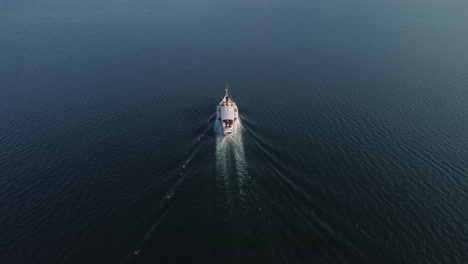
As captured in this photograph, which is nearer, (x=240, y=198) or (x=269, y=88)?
(x=240, y=198)

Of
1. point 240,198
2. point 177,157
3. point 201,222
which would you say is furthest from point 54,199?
point 240,198

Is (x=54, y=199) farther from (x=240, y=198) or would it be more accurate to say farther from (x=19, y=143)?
(x=240, y=198)

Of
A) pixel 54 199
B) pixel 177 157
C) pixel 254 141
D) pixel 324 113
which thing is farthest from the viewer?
pixel 324 113

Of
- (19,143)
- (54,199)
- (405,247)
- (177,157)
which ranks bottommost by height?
(405,247)

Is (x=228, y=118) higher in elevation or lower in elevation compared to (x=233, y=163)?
higher

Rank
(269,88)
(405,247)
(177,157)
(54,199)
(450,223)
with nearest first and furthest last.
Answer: (405,247)
(450,223)
(54,199)
(177,157)
(269,88)

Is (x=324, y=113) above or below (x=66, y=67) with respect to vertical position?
below

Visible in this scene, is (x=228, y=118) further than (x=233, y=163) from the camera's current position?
Yes

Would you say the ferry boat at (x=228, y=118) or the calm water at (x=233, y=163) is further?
the ferry boat at (x=228, y=118)
